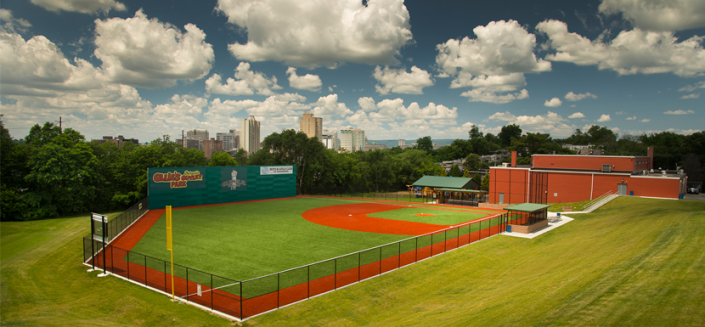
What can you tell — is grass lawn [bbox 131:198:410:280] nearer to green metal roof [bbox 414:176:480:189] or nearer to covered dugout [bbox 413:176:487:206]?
covered dugout [bbox 413:176:487:206]

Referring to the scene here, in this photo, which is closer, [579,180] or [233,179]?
[579,180]

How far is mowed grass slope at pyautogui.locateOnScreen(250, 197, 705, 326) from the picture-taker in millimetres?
9117

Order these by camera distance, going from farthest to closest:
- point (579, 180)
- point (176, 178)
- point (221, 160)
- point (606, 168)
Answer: point (221, 160) < point (176, 178) < point (579, 180) < point (606, 168)

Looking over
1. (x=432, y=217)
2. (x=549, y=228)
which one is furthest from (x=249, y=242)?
(x=549, y=228)

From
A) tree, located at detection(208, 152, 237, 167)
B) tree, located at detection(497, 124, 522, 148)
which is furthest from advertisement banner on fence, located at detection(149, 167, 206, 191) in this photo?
tree, located at detection(497, 124, 522, 148)

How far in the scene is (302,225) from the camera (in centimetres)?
3159

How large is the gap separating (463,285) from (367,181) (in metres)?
66.7

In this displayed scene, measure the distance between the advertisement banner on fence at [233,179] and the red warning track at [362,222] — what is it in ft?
45.5

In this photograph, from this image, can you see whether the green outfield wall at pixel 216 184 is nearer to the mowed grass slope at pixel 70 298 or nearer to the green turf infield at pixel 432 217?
the mowed grass slope at pixel 70 298

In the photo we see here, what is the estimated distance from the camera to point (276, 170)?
53875mm

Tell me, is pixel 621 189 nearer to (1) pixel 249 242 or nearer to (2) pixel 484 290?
(2) pixel 484 290

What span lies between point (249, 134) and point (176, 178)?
146 meters

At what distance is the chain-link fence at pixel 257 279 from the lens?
1348 centimetres

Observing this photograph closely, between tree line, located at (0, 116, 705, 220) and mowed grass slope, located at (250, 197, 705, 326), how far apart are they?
141 feet
